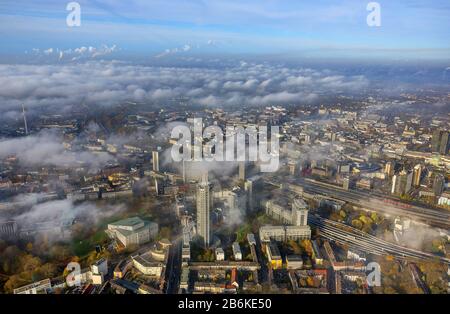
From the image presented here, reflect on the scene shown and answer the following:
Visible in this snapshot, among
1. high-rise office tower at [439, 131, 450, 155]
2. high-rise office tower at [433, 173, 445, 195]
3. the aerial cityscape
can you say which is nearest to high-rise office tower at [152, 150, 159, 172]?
the aerial cityscape

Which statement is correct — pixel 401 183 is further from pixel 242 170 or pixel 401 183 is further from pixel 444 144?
pixel 444 144

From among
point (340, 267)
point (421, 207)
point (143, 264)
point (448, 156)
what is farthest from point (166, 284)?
point (448, 156)

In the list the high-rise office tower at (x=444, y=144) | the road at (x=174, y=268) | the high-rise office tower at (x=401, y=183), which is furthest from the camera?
the high-rise office tower at (x=444, y=144)

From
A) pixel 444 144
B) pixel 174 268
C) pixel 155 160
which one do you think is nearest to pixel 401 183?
pixel 444 144

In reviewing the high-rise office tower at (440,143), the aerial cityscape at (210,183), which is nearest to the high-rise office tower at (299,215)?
the aerial cityscape at (210,183)

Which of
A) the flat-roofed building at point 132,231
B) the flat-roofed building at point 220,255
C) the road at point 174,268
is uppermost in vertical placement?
the flat-roofed building at point 132,231

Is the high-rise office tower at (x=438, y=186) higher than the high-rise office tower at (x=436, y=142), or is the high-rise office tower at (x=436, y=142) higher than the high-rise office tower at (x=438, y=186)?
the high-rise office tower at (x=436, y=142)

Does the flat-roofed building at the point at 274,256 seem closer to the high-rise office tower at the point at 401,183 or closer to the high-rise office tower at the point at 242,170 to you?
the high-rise office tower at the point at 242,170
